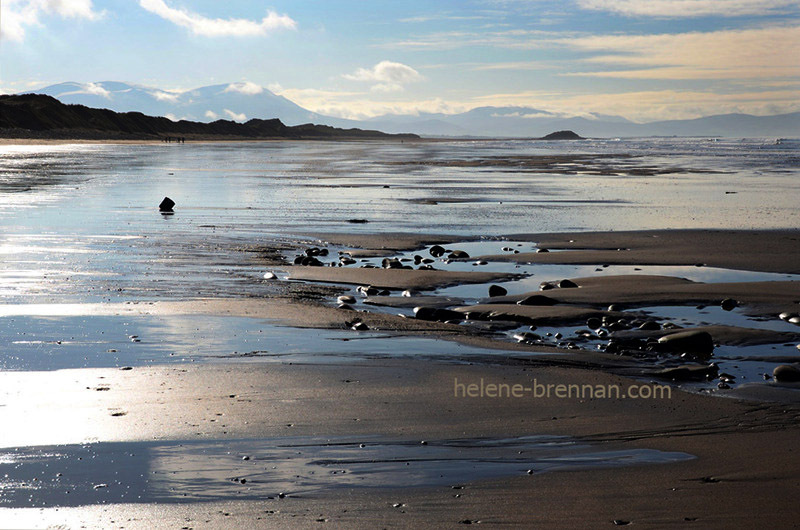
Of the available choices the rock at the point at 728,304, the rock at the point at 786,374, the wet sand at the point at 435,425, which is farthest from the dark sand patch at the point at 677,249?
the rock at the point at 786,374

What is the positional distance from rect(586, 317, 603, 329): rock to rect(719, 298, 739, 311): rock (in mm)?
2629

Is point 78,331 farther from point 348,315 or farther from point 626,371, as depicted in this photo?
point 626,371

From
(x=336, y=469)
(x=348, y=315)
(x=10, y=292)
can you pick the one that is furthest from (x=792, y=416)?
(x=10, y=292)

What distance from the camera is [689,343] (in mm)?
11281

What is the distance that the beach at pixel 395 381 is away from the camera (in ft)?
20.8

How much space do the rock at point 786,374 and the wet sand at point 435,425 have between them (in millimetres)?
497

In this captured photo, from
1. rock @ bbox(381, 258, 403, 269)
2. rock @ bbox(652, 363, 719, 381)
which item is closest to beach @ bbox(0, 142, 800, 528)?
rock @ bbox(652, 363, 719, 381)

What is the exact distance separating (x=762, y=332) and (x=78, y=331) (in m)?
9.78

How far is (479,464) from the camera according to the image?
278 inches

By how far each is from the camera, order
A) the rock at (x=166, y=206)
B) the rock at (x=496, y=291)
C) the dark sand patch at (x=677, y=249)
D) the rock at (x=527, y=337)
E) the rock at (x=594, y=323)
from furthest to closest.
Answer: the rock at (x=166, y=206)
the dark sand patch at (x=677, y=249)
the rock at (x=496, y=291)
the rock at (x=594, y=323)
the rock at (x=527, y=337)

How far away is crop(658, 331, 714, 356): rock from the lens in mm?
11242

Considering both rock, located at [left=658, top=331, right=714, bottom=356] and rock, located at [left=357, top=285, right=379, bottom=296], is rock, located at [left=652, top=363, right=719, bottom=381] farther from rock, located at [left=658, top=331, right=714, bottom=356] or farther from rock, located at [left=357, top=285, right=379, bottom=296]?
rock, located at [left=357, top=285, right=379, bottom=296]

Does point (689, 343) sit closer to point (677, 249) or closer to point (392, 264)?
point (392, 264)

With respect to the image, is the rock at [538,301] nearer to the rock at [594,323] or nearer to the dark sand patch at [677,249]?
the rock at [594,323]
